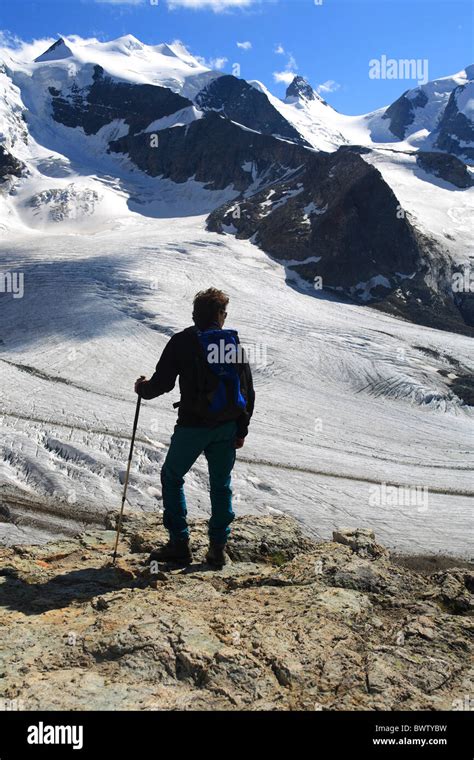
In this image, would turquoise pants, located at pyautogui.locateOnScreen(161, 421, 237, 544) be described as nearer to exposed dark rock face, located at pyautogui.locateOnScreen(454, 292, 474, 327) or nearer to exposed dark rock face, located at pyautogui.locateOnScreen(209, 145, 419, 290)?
exposed dark rock face, located at pyautogui.locateOnScreen(209, 145, 419, 290)

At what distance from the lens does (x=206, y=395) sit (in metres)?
Answer: 6.15

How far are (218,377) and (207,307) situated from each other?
2.42 feet

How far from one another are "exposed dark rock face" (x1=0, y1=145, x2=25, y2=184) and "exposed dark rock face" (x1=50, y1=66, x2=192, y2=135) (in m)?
27.4

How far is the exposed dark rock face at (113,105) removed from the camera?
11188 centimetres

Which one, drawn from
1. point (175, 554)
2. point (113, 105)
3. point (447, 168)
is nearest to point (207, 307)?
point (175, 554)

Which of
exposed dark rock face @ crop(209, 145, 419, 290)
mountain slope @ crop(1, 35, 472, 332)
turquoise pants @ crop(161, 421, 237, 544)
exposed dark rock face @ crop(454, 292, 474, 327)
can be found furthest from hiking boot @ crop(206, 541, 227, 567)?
exposed dark rock face @ crop(454, 292, 474, 327)

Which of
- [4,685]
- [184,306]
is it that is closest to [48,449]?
[4,685]

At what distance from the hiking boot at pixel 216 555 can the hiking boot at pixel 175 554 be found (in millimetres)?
214
